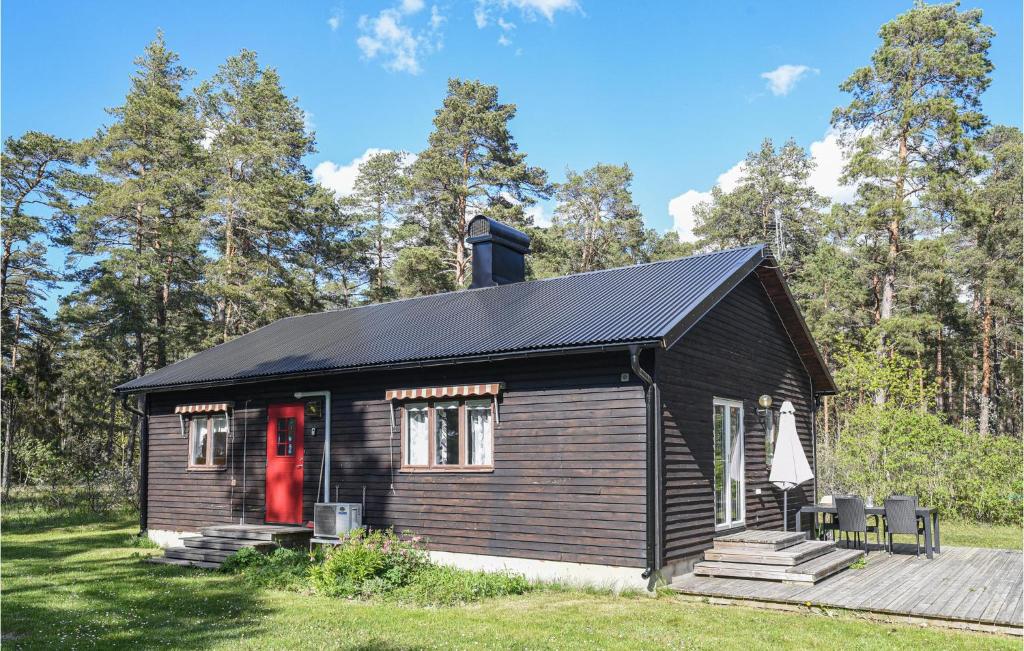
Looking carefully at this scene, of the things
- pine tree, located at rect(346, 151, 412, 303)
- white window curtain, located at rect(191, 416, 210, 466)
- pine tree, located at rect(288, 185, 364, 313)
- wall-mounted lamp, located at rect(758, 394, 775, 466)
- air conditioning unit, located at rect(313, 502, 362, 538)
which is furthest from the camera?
pine tree, located at rect(346, 151, 412, 303)

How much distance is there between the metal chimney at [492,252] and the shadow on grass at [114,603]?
22.6ft

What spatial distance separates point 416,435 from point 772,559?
4.82m

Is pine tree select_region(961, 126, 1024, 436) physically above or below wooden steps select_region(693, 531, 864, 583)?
above

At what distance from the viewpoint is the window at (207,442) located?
1334 cm

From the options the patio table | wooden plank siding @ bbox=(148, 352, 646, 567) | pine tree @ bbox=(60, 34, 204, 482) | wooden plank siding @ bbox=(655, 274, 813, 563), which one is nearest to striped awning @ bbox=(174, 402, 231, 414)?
wooden plank siding @ bbox=(148, 352, 646, 567)

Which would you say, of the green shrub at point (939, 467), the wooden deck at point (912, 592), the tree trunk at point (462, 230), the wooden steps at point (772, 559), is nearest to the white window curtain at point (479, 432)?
the wooden deck at point (912, 592)

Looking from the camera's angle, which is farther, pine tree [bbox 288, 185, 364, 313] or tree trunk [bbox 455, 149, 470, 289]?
tree trunk [bbox 455, 149, 470, 289]

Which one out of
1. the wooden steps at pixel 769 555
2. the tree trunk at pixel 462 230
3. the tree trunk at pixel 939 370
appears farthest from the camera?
the tree trunk at pixel 939 370

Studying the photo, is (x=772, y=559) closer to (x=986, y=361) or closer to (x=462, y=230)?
(x=462, y=230)

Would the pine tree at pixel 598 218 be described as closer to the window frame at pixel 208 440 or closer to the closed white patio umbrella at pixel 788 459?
the window frame at pixel 208 440

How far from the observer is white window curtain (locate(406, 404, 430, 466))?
10.8 metres

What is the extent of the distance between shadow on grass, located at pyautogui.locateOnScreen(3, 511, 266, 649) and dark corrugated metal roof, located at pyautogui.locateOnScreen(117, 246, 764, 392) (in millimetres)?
3046

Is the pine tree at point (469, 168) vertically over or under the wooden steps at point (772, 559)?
over

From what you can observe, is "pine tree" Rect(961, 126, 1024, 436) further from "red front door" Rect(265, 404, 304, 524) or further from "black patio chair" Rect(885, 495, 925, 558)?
"red front door" Rect(265, 404, 304, 524)
